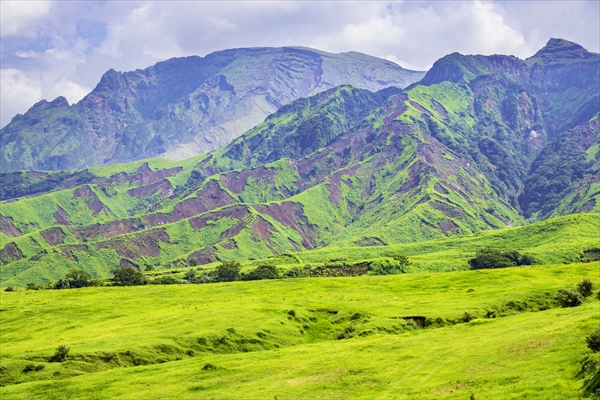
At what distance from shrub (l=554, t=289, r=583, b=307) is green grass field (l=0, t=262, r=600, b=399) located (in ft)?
12.0

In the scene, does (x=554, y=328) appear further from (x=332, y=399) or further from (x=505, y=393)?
(x=332, y=399)

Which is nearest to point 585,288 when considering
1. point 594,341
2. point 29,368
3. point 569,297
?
point 569,297

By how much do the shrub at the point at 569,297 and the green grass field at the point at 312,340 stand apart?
3.66 m

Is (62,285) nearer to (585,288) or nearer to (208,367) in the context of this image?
(208,367)

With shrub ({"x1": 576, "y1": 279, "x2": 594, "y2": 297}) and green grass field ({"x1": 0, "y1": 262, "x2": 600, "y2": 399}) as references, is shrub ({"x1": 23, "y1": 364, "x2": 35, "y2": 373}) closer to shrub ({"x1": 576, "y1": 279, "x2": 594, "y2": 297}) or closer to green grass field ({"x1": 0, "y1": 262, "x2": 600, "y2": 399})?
green grass field ({"x1": 0, "y1": 262, "x2": 600, "y2": 399})

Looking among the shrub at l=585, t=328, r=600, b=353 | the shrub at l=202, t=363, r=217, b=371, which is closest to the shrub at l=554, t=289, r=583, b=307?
the shrub at l=585, t=328, r=600, b=353

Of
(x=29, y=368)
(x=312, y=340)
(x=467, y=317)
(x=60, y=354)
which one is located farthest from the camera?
(x=312, y=340)

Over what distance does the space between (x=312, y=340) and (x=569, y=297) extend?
40847 millimetres

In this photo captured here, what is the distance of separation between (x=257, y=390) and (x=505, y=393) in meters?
27.2

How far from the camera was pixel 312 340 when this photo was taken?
105 meters

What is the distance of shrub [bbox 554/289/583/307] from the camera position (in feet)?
315

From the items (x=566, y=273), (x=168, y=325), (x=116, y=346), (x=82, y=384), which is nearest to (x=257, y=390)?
(x=82, y=384)

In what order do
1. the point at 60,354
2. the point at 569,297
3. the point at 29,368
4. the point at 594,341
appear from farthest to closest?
the point at 569,297 < the point at 60,354 < the point at 29,368 < the point at 594,341

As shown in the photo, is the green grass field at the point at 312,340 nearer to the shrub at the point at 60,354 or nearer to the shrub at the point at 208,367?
the shrub at the point at 208,367
